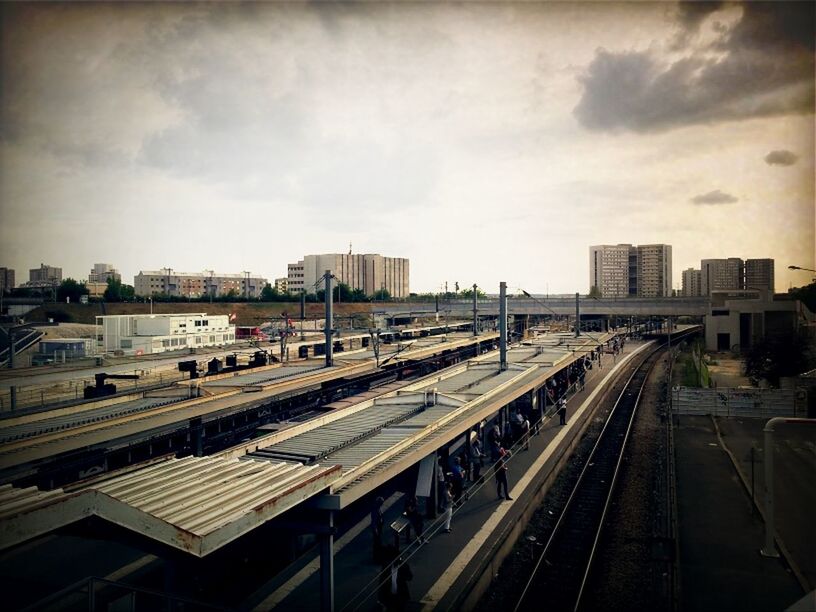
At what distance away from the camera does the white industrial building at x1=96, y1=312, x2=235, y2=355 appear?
1448 inches

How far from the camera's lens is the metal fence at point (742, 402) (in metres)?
21.4

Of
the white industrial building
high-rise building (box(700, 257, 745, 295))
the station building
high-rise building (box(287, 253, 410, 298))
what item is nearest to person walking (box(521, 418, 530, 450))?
the white industrial building

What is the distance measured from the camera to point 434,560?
9.54 m

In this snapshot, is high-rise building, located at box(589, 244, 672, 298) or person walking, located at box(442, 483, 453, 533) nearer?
person walking, located at box(442, 483, 453, 533)

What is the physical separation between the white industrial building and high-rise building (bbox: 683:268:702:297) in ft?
485

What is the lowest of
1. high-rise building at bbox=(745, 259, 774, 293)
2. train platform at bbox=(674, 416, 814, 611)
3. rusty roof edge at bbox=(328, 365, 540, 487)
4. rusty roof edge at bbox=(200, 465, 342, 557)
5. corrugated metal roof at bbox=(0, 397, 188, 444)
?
train platform at bbox=(674, 416, 814, 611)

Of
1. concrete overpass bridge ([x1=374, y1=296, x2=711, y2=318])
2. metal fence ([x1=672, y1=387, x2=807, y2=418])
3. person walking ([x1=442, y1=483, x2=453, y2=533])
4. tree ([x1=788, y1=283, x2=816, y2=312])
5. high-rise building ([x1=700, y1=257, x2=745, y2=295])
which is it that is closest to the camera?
person walking ([x1=442, y1=483, x2=453, y2=533])

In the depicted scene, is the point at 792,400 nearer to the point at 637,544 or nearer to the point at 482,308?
the point at 637,544

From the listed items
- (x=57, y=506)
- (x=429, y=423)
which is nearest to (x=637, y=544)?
(x=429, y=423)

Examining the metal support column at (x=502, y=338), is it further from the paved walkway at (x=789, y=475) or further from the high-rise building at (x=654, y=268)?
the high-rise building at (x=654, y=268)

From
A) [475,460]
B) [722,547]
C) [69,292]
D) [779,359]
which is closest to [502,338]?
[475,460]

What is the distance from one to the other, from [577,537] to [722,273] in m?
134

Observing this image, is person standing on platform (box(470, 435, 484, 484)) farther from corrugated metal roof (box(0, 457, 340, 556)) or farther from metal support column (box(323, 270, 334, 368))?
metal support column (box(323, 270, 334, 368))

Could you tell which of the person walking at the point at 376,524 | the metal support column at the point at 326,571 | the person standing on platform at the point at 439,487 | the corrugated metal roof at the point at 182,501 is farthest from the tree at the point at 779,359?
the corrugated metal roof at the point at 182,501
